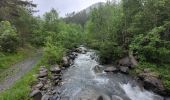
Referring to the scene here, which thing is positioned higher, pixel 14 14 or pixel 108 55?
pixel 14 14

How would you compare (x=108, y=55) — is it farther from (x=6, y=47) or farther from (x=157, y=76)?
(x=6, y=47)

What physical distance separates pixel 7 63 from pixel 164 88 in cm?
2214

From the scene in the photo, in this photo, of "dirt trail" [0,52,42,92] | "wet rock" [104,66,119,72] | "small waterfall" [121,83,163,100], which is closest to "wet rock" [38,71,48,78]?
"dirt trail" [0,52,42,92]

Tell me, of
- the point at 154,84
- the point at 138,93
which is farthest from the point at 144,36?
the point at 138,93

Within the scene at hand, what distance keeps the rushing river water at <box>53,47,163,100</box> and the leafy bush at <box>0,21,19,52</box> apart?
1275cm

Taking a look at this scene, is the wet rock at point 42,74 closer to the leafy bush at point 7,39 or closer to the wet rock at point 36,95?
the wet rock at point 36,95

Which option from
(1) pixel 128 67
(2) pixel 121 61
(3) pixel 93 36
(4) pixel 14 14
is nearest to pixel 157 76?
(1) pixel 128 67

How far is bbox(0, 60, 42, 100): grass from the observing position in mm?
17609

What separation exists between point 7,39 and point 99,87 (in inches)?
809

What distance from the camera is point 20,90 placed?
18875 millimetres

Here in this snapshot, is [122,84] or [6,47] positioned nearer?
[122,84]

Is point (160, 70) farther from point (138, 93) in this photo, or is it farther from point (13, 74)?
point (13, 74)

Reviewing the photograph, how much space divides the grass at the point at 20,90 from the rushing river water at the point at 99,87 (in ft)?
11.3

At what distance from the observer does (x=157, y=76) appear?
80.3 feet
